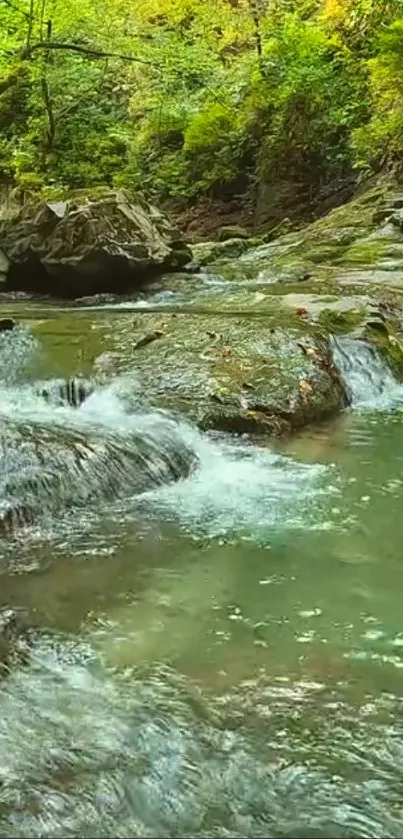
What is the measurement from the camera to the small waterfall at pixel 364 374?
7.72 m

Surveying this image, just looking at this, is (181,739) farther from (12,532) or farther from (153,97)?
(153,97)

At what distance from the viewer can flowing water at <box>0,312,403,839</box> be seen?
2445 mm

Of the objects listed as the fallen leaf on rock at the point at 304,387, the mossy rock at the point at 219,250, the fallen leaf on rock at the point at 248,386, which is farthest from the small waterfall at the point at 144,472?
the mossy rock at the point at 219,250

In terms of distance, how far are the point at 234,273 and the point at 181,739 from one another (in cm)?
1028

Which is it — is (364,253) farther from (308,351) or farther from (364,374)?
(308,351)

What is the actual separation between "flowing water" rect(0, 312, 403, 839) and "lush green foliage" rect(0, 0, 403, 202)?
33.7 feet

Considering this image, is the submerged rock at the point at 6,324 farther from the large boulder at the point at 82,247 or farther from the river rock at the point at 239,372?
the large boulder at the point at 82,247

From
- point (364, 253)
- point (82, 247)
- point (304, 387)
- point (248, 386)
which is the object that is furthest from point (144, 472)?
point (364, 253)

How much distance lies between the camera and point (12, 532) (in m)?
4.75

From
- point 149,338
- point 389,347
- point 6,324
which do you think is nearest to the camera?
point 149,338

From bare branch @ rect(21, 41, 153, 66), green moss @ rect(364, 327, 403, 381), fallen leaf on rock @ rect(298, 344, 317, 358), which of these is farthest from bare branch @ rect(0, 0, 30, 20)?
fallen leaf on rock @ rect(298, 344, 317, 358)

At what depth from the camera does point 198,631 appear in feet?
11.4

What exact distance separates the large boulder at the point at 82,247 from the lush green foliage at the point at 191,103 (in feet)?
9.93

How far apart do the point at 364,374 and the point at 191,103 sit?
14376 millimetres
